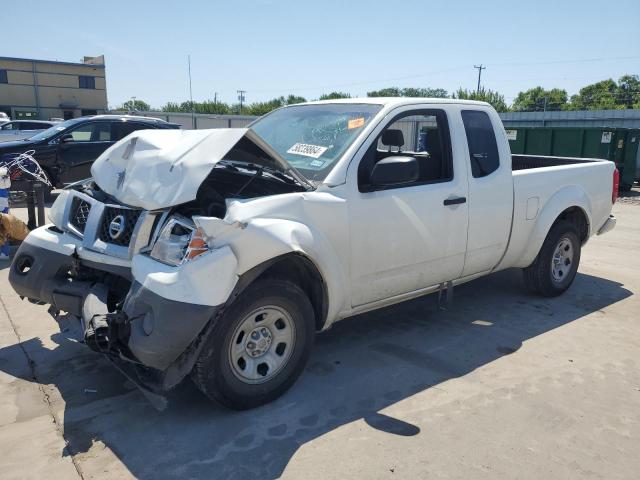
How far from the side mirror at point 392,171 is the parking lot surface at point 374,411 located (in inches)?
56.5

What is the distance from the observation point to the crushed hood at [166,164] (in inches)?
130

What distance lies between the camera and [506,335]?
→ 16.0ft

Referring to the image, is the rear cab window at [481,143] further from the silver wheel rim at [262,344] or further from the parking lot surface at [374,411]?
the silver wheel rim at [262,344]

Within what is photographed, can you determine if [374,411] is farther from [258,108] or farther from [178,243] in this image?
[258,108]

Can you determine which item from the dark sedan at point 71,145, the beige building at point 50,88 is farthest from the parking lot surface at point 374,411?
the beige building at point 50,88

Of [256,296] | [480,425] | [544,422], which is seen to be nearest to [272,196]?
[256,296]

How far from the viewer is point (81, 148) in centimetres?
1174

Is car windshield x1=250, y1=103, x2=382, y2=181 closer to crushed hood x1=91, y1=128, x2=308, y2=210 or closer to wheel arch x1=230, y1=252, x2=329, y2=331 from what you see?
crushed hood x1=91, y1=128, x2=308, y2=210

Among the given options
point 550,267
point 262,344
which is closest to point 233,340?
point 262,344

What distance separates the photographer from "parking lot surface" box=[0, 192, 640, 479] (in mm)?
2969

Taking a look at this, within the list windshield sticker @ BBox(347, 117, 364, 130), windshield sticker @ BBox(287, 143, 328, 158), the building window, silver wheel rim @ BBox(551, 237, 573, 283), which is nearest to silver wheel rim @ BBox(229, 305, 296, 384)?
windshield sticker @ BBox(287, 143, 328, 158)

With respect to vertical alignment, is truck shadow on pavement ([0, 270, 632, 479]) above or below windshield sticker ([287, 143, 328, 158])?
below

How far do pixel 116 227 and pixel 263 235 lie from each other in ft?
3.58

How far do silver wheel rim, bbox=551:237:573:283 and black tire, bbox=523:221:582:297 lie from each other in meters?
0.01
